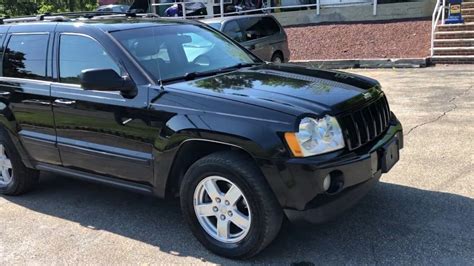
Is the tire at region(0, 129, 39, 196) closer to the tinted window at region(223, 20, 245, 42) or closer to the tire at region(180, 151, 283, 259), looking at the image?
the tire at region(180, 151, 283, 259)

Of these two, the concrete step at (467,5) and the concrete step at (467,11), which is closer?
the concrete step at (467,11)

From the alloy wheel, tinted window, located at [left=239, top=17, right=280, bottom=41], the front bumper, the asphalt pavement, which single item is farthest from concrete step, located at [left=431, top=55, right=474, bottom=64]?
the alloy wheel

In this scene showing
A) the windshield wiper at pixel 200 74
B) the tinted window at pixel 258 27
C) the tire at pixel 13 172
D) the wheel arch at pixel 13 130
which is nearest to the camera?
the windshield wiper at pixel 200 74

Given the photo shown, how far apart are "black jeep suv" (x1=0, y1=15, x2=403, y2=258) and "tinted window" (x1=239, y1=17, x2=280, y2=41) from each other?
626 centimetres

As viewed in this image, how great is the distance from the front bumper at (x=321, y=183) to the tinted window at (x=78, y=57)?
6.04 ft

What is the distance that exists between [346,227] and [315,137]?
107 centimetres

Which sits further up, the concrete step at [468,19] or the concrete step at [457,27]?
the concrete step at [468,19]

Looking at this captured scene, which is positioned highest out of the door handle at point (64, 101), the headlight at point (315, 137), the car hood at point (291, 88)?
the car hood at point (291, 88)

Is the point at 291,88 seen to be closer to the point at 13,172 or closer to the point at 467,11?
the point at 13,172

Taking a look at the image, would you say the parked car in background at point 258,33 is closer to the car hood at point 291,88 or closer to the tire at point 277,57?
the tire at point 277,57

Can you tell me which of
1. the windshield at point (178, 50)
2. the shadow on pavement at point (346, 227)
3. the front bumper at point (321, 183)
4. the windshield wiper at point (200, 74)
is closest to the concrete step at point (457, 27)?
Result: the shadow on pavement at point (346, 227)

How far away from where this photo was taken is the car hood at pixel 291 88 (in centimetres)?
366

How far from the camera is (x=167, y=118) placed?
3.93 metres

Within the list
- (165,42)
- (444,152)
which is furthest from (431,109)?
(165,42)
